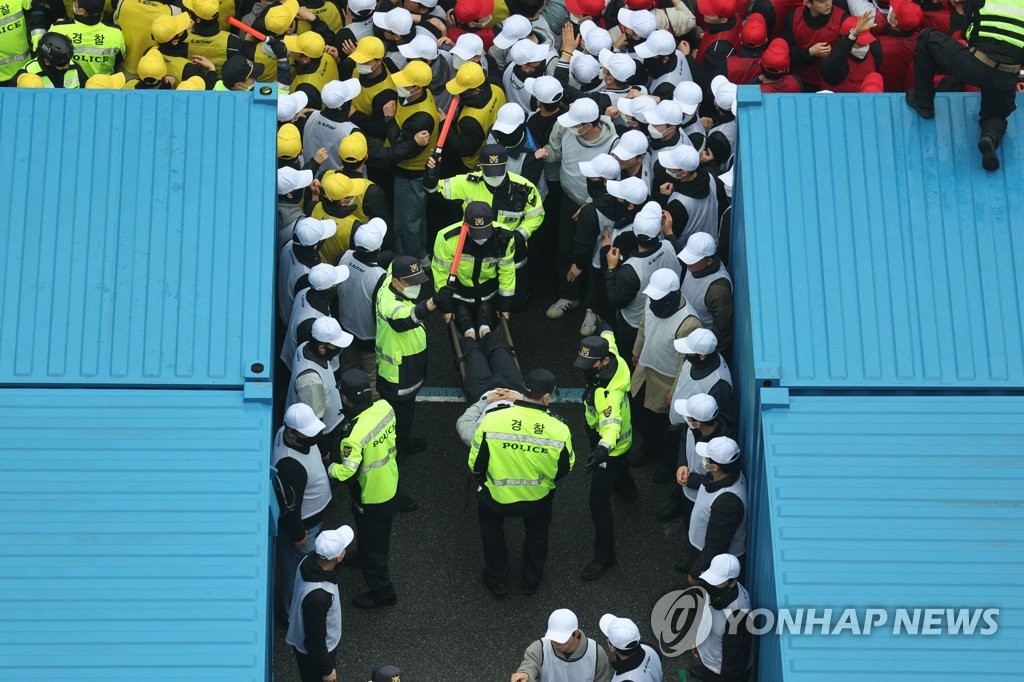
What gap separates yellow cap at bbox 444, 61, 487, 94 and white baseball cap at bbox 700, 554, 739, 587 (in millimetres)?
5395

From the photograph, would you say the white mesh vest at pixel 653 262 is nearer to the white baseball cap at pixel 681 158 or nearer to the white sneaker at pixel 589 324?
the white baseball cap at pixel 681 158

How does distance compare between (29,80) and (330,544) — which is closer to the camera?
(330,544)

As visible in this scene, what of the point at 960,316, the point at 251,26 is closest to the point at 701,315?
the point at 960,316

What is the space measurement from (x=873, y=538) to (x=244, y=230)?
4.76 meters

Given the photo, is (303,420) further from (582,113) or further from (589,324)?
(582,113)

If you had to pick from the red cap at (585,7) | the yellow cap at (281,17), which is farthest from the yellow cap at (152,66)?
the red cap at (585,7)

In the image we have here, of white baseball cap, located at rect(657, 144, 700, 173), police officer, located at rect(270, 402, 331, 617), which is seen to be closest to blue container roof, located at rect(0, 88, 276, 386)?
police officer, located at rect(270, 402, 331, 617)

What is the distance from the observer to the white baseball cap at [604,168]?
12.7 meters

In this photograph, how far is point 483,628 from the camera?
37.3ft

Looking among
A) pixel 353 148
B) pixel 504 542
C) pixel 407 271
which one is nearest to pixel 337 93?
pixel 353 148

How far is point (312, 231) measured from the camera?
12094 mm

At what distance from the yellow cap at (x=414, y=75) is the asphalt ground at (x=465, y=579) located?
282 centimetres

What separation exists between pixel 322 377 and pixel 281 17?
4326 millimetres

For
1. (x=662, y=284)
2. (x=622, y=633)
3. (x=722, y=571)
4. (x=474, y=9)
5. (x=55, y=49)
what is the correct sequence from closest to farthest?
(x=622, y=633)
(x=722, y=571)
(x=662, y=284)
(x=55, y=49)
(x=474, y=9)
